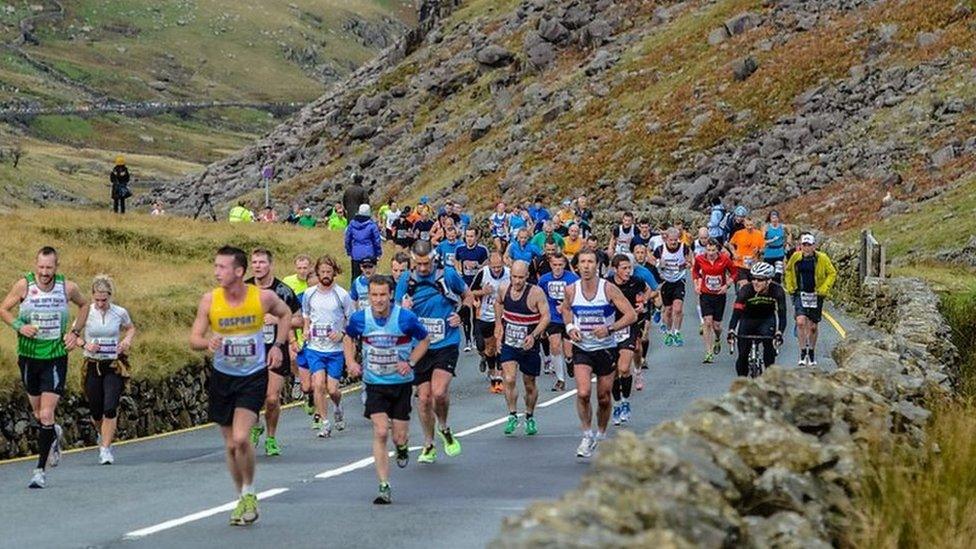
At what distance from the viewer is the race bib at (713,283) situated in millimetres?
26891

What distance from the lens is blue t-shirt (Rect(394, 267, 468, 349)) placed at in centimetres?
1730

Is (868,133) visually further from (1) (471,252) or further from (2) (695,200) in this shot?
(1) (471,252)

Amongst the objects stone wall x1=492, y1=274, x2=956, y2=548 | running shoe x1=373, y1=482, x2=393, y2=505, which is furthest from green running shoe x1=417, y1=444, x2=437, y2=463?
stone wall x1=492, y1=274, x2=956, y2=548

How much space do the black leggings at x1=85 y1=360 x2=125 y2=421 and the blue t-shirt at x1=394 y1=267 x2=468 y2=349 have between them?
3.22 metres

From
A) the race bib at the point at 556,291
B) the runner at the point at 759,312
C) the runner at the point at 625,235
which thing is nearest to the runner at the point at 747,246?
the runner at the point at 625,235

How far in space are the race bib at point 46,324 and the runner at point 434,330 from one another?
3.56 metres

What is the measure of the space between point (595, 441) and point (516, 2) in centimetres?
8162

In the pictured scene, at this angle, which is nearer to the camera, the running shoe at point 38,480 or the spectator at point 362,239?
the running shoe at point 38,480

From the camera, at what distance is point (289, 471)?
651 inches

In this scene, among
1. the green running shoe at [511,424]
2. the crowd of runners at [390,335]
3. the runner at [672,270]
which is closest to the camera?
the crowd of runners at [390,335]

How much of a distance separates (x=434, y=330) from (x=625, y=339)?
2.82m

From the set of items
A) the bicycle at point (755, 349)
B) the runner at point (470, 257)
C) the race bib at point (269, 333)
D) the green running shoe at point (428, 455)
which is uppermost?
the runner at point (470, 257)

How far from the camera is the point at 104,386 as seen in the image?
17.9m

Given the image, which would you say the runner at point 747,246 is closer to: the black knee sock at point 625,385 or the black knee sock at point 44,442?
the black knee sock at point 625,385
